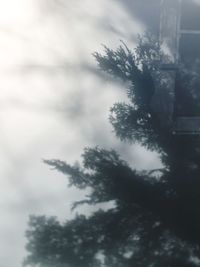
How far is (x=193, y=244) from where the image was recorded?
9.86m

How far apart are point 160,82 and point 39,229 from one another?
13.1 ft

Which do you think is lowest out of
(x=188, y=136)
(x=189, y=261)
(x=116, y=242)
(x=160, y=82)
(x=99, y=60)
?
(x=189, y=261)

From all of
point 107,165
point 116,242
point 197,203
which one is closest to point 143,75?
point 107,165

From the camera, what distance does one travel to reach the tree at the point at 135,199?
10.0m

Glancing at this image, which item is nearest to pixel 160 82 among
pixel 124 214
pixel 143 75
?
pixel 143 75

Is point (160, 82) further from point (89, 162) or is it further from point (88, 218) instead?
point (88, 218)

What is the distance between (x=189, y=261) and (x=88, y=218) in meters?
2.25

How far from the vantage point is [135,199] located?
33.9ft

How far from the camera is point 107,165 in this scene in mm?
10820

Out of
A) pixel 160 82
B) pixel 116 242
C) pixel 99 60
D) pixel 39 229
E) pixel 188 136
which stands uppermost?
pixel 99 60

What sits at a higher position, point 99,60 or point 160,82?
point 99,60

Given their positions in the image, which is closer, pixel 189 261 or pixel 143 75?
pixel 189 261

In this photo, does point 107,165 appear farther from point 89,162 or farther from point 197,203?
point 197,203

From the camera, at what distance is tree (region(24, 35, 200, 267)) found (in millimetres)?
10023
